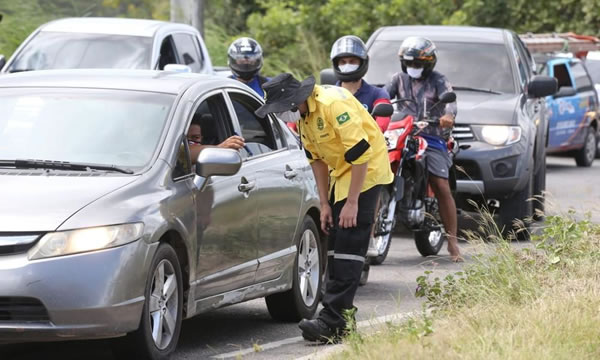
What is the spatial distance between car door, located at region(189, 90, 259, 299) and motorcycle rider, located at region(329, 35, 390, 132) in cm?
181

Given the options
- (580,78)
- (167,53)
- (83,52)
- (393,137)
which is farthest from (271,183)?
(580,78)

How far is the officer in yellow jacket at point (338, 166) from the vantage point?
8.14 metres

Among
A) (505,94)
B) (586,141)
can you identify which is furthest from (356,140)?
(586,141)

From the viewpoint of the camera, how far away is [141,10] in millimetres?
31891

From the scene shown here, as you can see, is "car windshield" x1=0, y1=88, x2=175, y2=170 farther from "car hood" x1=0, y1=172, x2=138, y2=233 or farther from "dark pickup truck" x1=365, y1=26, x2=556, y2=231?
"dark pickup truck" x1=365, y1=26, x2=556, y2=231

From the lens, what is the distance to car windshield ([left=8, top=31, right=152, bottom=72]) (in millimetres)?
15781

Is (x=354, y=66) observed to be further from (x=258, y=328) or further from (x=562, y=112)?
(x=562, y=112)

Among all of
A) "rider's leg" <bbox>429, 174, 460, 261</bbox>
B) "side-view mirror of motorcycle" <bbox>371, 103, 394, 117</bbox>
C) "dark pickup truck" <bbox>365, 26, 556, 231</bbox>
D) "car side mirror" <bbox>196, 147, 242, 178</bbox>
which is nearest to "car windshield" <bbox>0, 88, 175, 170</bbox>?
"car side mirror" <bbox>196, 147, 242, 178</bbox>

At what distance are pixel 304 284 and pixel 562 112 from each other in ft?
46.0

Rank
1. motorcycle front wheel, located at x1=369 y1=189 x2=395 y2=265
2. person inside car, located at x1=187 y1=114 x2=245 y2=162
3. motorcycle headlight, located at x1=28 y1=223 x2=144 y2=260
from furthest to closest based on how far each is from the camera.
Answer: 1. motorcycle front wheel, located at x1=369 y1=189 x2=395 y2=265
2. person inside car, located at x1=187 y1=114 x2=245 y2=162
3. motorcycle headlight, located at x1=28 y1=223 x2=144 y2=260

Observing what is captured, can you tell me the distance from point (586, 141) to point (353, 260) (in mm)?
16347

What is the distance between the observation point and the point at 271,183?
29.3 ft

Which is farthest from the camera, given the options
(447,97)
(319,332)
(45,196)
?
(447,97)

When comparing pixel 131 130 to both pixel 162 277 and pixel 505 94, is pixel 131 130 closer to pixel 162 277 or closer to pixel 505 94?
pixel 162 277
